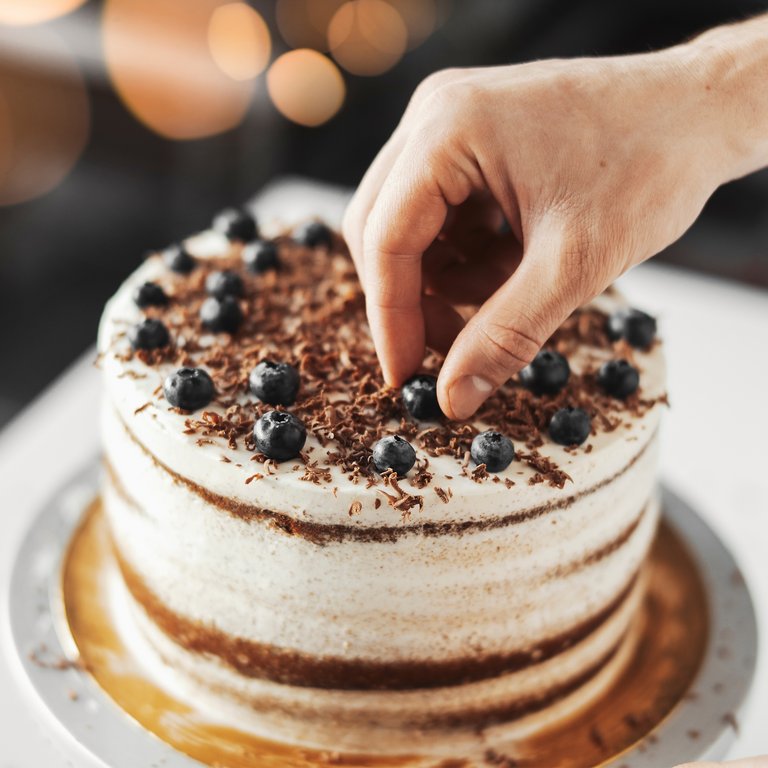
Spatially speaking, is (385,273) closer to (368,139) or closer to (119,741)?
(119,741)

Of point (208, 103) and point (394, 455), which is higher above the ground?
point (394, 455)

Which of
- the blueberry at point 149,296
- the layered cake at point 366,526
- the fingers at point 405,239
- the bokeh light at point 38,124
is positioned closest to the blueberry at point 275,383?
the layered cake at point 366,526

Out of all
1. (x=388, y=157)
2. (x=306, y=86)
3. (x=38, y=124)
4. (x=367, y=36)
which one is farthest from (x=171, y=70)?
(x=388, y=157)

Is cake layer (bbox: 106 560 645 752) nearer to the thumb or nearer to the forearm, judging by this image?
the thumb

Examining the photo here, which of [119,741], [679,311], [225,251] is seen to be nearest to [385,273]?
[225,251]

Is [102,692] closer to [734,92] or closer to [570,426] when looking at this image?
[570,426]

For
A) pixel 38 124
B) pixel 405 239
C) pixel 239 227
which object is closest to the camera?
pixel 405 239

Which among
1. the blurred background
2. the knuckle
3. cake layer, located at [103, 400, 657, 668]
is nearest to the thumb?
the knuckle
